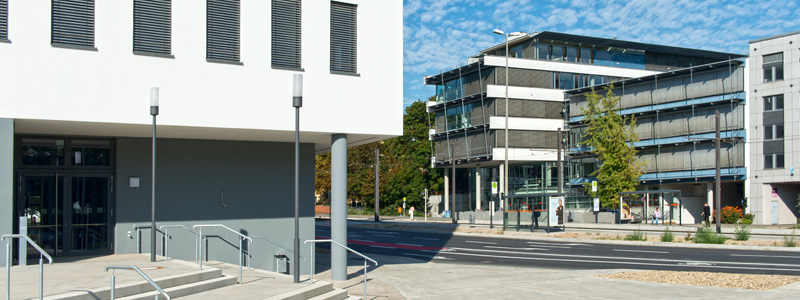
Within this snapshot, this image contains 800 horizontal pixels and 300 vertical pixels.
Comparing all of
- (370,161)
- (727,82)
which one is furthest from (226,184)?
(370,161)

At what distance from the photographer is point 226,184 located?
18.1m

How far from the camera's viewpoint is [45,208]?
15.6 metres

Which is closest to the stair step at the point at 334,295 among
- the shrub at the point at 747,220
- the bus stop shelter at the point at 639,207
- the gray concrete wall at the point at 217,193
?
the gray concrete wall at the point at 217,193

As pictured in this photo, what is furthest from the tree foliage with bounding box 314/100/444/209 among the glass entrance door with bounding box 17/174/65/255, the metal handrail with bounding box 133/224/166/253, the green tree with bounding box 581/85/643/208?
the glass entrance door with bounding box 17/174/65/255

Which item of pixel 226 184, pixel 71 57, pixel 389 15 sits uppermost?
pixel 389 15

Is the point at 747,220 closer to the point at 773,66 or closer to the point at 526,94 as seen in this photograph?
the point at 773,66

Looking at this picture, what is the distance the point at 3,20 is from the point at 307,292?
7.48 meters

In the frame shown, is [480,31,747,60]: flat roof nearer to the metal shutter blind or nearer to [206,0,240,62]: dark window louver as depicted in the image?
[206,0,240,62]: dark window louver

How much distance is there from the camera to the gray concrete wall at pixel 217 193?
16.7 metres

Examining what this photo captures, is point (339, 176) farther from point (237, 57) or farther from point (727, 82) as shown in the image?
point (727, 82)

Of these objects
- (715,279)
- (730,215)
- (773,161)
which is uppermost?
(773,161)

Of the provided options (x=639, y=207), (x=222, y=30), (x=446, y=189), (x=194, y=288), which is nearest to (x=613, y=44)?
(x=446, y=189)

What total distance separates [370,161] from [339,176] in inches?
2495

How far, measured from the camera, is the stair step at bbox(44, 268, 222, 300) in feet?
30.3
